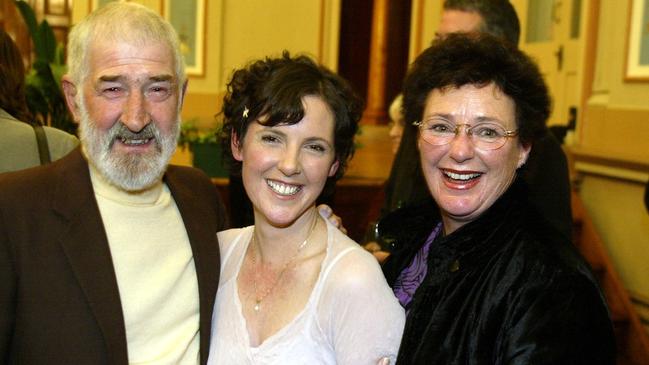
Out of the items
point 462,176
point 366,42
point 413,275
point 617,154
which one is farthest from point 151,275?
point 366,42

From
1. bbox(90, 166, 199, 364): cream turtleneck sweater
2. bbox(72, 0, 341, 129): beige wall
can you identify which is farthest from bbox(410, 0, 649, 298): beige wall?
bbox(72, 0, 341, 129): beige wall

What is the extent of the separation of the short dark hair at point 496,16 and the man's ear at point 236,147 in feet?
4.46

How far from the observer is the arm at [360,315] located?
175 cm

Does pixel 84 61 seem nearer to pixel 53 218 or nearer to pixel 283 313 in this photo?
pixel 53 218

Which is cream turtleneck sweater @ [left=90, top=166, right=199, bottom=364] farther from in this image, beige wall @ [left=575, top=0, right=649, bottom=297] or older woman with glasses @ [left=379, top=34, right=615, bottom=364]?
beige wall @ [left=575, top=0, right=649, bottom=297]

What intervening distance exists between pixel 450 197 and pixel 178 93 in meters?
0.75

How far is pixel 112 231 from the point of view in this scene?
1954 mm

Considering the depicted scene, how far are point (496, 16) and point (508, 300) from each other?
1.71 m

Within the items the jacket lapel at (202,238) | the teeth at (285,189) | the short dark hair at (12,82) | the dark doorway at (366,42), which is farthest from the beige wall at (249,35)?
the teeth at (285,189)

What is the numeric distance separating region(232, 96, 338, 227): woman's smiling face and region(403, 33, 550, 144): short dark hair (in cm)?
25

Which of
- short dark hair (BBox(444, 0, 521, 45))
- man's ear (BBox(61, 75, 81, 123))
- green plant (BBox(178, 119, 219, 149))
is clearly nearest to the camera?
man's ear (BBox(61, 75, 81, 123))

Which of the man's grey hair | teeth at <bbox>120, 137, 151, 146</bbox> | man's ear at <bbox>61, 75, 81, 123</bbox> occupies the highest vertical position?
the man's grey hair

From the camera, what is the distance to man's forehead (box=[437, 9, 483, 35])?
309cm

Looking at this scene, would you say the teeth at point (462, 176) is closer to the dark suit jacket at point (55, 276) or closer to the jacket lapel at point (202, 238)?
the jacket lapel at point (202, 238)
